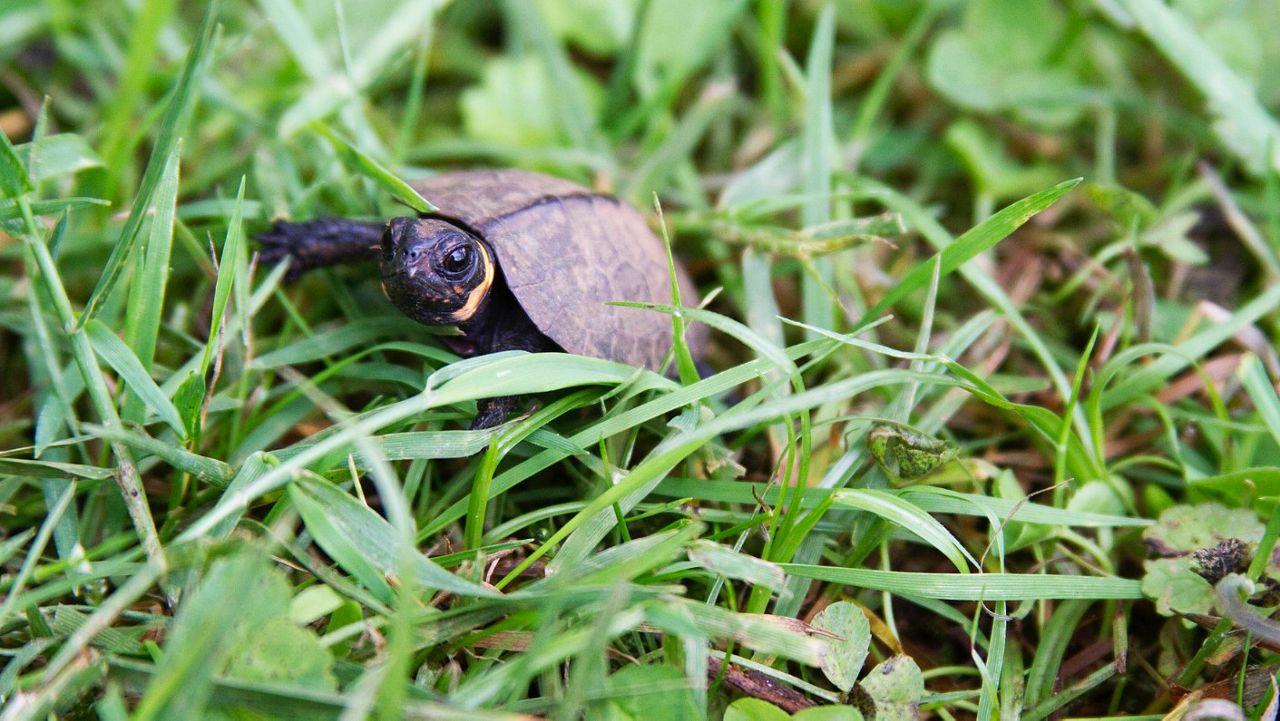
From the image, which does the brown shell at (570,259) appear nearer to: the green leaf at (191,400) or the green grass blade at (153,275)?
the green grass blade at (153,275)

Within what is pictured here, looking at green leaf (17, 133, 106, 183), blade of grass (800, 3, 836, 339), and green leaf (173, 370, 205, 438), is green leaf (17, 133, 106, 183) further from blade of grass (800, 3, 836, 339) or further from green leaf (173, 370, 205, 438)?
blade of grass (800, 3, 836, 339)

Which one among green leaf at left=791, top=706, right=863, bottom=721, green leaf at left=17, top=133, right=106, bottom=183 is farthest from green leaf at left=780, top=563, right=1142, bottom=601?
green leaf at left=17, top=133, right=106, bottom=183

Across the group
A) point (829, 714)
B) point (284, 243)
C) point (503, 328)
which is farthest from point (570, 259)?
point (829, 714)

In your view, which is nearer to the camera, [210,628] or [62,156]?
[210,628]

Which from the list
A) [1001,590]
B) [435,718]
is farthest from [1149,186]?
[435,718]

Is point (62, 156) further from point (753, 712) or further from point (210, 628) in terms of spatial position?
point (753, 712)

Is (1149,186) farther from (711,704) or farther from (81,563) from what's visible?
(81,563)

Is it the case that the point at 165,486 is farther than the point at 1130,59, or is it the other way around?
the point at 1130,59

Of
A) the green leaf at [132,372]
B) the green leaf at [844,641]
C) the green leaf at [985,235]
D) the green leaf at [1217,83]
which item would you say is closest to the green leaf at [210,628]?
the green leaf at [132,372]
